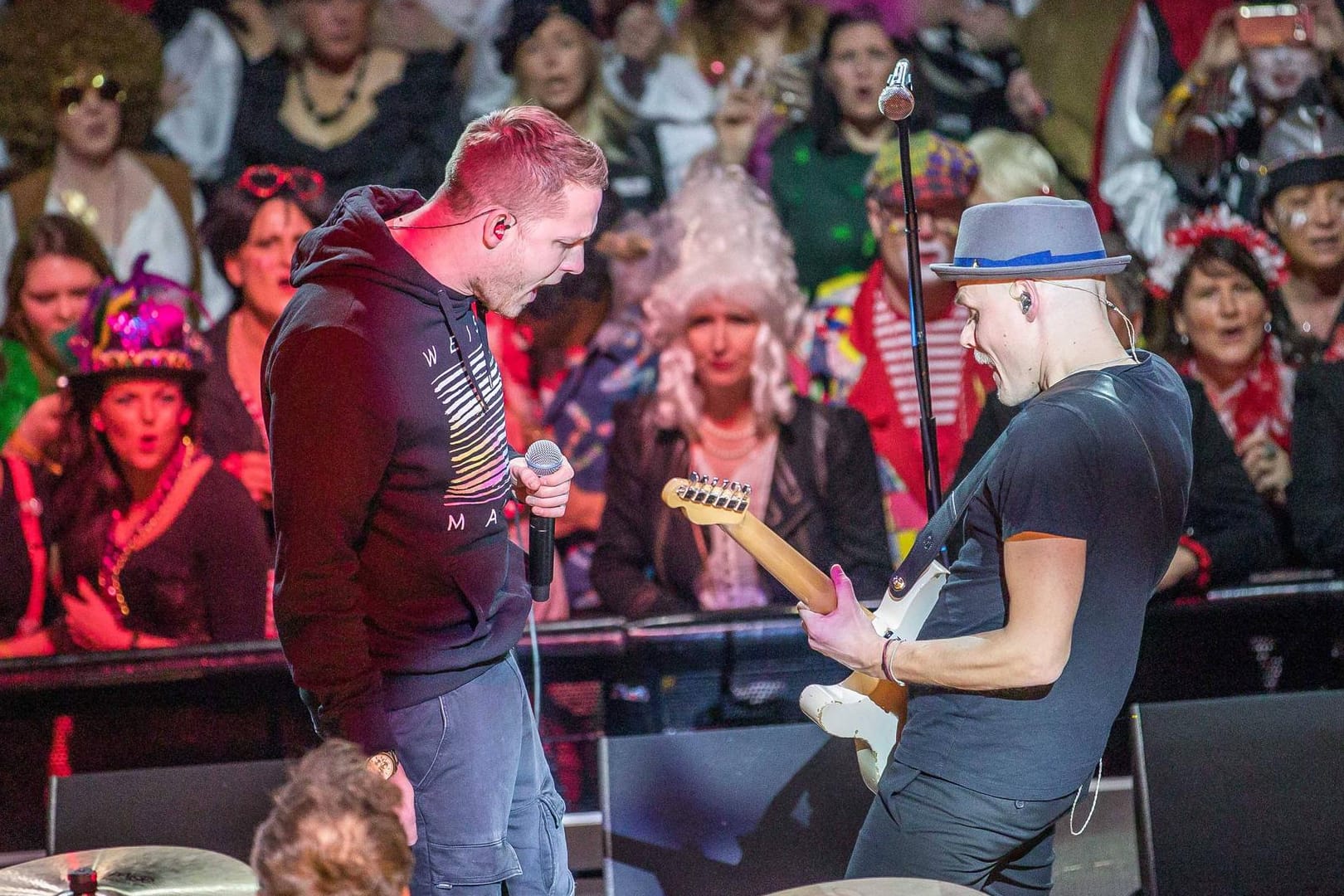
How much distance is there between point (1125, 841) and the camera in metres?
4.02

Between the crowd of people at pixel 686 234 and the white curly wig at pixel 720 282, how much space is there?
16mm

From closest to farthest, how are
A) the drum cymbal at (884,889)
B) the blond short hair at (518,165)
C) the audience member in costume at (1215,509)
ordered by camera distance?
the drum cymbal at (884,889) < the blond short hair at (518,165) < the audience member in costume at (1215,509)

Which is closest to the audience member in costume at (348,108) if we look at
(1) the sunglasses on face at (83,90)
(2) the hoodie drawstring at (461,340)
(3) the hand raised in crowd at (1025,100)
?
(1) the sunglasses on face at (83,90)

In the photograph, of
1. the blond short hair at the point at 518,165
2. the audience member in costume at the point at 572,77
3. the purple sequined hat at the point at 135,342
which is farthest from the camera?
the audience member in costume at the point at 572,77

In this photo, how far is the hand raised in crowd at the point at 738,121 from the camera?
6.05 metres

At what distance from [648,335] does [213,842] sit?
329 cm

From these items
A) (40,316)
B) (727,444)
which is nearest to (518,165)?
(727,444)

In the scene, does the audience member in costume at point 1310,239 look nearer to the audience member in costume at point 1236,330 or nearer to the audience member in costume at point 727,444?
the audience member in costume at point 1236,330

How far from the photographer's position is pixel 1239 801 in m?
2.89

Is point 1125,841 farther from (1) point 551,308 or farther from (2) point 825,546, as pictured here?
(1) point 551,308

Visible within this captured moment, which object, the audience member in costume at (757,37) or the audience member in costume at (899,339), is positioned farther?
the audience member in costume at (757,37)

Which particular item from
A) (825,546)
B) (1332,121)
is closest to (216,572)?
(825,546)

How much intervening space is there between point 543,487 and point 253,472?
348cm

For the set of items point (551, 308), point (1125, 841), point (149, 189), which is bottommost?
point (1125, 841)
